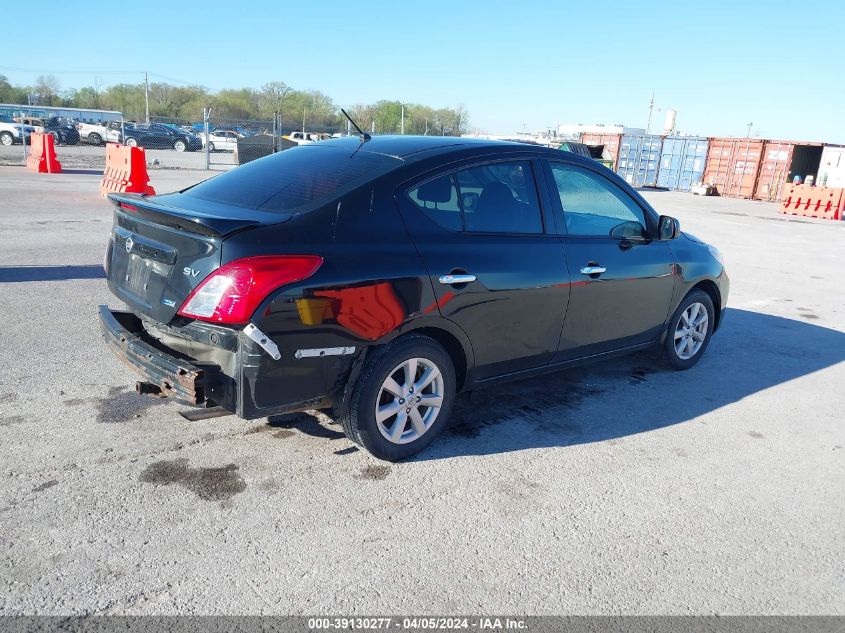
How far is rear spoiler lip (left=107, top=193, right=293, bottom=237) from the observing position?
3.09 m

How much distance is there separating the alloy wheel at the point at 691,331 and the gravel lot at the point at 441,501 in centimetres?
21

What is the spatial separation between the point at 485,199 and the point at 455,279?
24.6 inches

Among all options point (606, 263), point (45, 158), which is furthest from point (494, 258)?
point (45, 158)

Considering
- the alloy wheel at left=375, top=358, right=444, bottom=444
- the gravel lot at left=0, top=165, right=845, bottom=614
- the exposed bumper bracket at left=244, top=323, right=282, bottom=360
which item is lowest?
the gravel lot at left=0, top=165, right=845, bottom=614

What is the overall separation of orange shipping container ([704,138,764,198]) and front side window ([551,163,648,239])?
29210 millimetres

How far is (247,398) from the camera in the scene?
3.11m

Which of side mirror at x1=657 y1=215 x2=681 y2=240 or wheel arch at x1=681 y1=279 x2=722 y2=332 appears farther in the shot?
wheel arch at x1=681 y1=279 x2=722 y2=332

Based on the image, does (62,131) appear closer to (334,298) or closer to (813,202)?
(813,202)

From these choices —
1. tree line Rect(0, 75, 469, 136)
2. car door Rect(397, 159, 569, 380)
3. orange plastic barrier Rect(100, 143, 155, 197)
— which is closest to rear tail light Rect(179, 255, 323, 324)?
car door Rect(397, 159, 569, 380)

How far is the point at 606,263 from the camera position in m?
4.56

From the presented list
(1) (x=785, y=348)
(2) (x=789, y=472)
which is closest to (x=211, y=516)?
(2) (x=789, y=472)

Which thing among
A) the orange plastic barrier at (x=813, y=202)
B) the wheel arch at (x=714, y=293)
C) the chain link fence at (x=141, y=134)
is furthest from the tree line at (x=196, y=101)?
the wheel arch at (x=714, y=293)

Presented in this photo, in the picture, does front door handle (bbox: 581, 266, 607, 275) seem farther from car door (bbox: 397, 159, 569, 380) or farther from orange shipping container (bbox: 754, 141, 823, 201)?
orange shipping container (bbox: 754, 141, 823, 201)

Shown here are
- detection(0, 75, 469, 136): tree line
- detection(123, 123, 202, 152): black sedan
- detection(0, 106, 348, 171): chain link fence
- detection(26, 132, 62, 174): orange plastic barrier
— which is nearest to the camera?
detection(26, 132, 62, 174): orange plastic barrier
